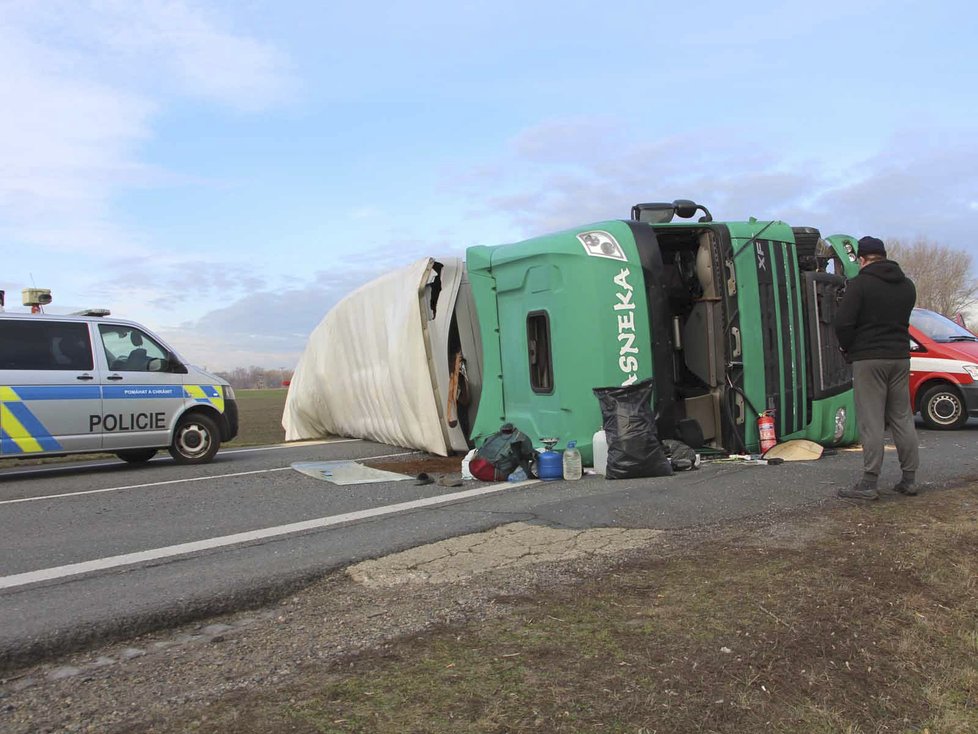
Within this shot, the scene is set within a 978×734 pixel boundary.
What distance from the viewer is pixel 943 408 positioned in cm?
1096

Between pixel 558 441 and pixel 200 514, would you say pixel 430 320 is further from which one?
→ pixel 200 514

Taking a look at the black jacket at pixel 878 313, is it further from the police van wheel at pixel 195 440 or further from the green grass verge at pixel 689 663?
the police van wheel at pixel 195 440

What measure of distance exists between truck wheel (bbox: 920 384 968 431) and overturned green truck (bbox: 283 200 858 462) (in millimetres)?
3212

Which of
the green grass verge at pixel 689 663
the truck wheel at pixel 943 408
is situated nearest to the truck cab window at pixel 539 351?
the green grass verge at pixel 689 663

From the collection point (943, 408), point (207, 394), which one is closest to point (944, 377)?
point (943, 408)

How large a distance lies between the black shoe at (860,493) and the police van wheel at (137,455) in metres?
8.51

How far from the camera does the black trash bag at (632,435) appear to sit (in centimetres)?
685

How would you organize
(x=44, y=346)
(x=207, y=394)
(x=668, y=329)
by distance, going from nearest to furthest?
(x=668, y=329), (x=44, y=346), (x=207, y=394)

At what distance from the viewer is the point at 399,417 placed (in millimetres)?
10359

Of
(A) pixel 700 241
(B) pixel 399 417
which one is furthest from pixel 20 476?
(A) pixel 700 241

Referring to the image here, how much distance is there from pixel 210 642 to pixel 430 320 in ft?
21.4

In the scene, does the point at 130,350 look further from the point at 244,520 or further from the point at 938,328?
the point at 938,328

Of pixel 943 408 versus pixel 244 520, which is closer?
pixel 244 520

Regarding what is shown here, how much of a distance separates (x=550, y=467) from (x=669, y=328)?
192cm
